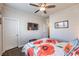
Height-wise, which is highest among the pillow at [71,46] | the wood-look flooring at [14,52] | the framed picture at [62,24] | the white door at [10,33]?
the framed picture at [62,24]

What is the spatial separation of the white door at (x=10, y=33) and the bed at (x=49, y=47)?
0.18 m

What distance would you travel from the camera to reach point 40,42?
1309 millimetres

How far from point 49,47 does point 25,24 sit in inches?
17.8

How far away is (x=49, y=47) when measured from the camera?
1223 mm

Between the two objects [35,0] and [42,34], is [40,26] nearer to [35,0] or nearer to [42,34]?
[42,34]

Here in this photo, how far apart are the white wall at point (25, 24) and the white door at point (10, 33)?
0.18ft

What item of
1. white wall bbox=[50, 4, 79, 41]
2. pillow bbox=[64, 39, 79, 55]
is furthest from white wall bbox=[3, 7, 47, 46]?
pillow bbox=[64, 39, 79, 55]

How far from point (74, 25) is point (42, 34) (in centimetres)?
46

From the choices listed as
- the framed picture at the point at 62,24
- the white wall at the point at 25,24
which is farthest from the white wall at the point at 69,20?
the white wall at the point at 25,24

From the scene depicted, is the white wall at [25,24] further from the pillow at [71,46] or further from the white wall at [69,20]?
the pillow at [71,46]

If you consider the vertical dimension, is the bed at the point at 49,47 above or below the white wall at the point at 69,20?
below

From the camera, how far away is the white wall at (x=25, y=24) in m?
1.17

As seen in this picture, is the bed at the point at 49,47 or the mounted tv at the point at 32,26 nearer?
the bed at the point at 49,47

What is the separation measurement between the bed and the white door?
185mm
